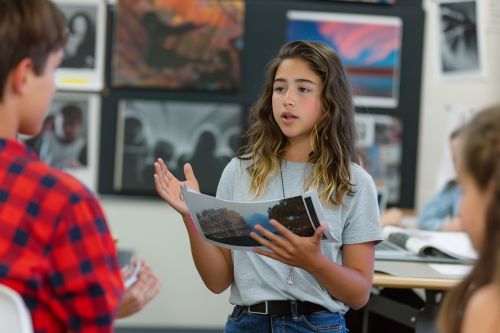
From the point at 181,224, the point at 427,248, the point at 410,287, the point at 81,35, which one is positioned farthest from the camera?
the point at 181,224

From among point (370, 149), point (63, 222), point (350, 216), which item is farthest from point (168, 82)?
point (63, 222)

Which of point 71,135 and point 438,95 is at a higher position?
point 438,95

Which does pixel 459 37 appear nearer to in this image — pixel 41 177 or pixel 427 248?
pixel 427 248

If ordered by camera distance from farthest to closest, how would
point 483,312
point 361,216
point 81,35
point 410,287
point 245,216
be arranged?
point 81,35 < point 410,287 < point 361,216 < point 245,216 < point 483,312

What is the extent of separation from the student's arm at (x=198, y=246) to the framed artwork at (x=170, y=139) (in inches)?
79.7

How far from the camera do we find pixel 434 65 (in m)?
4.02

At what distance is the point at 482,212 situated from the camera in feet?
3.39

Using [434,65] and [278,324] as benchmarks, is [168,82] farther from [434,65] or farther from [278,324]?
[278,324]

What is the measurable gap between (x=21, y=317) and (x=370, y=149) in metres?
3.15

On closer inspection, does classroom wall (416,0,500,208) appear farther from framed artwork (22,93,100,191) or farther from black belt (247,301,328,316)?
black belt (247,301,328,316)

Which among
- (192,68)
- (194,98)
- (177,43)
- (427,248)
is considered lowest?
(427,248)

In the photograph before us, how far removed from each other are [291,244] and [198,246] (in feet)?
0.94

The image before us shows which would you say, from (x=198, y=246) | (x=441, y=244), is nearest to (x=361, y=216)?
(x=198, y=246)

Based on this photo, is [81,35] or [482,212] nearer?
[482,212]
